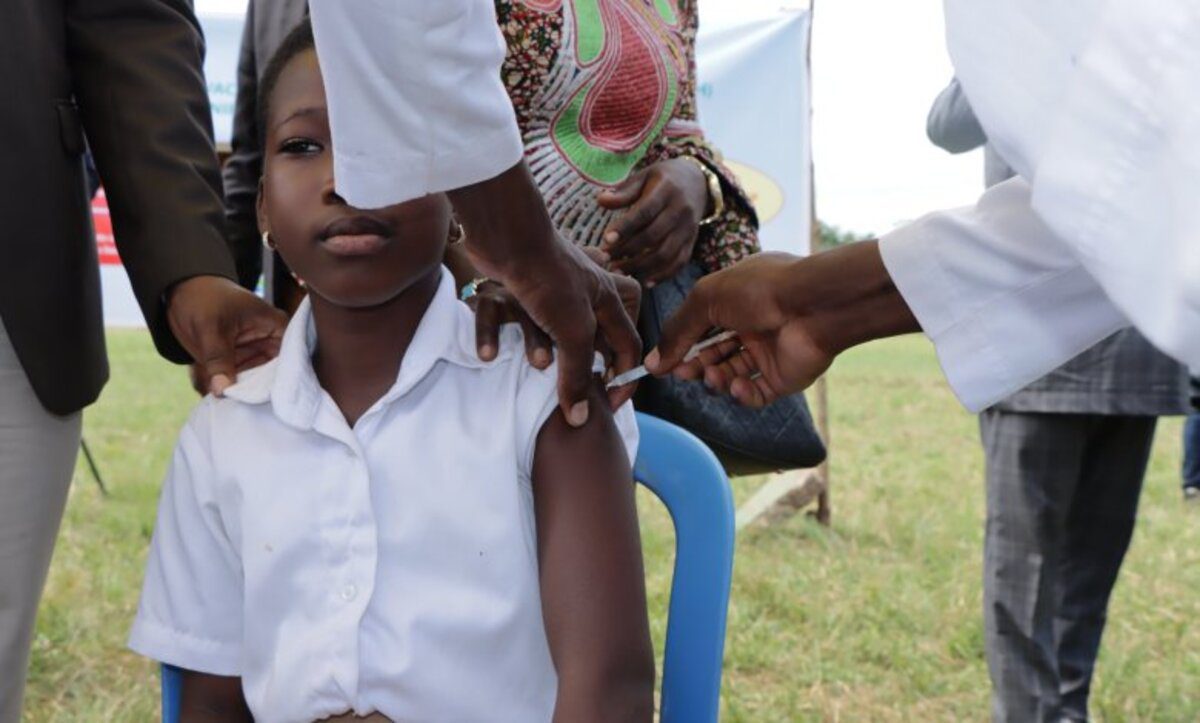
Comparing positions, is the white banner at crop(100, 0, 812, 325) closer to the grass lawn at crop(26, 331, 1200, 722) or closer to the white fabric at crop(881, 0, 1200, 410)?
the grass lawn at crop(26, 331, 1200, 722)

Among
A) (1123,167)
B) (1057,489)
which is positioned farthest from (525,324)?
(1057,489)

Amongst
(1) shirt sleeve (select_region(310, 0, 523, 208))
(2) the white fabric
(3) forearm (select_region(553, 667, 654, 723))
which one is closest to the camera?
(2) the white fabric

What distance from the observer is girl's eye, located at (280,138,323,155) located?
51.5 inches

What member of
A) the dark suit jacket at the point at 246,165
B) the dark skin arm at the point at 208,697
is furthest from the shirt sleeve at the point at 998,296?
the dark suit jacket at the point at 246,165

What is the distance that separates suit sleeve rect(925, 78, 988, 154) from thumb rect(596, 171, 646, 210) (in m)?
1.10

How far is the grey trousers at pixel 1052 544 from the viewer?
8.15 feet

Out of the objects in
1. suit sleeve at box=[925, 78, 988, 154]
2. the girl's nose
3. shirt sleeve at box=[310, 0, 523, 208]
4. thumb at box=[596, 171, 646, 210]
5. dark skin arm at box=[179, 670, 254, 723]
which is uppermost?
shirt sleeve at box=[310, 0, 523, 208]

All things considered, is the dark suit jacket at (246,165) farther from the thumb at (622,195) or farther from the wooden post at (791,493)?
the wooden post at (791,493)

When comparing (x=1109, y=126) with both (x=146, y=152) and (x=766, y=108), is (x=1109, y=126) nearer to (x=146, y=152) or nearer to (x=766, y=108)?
(x=146, y=152)

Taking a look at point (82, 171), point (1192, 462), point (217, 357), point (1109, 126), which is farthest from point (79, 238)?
point (1192, 462)

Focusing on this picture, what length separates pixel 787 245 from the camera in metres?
5.14

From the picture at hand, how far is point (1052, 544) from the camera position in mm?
2494

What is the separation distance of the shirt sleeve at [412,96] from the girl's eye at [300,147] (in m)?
0.38

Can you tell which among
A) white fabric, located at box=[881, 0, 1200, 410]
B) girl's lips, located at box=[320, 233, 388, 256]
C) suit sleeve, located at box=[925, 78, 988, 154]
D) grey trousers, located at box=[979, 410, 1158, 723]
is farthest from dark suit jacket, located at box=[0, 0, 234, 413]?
grey trousers, located at box=[979, 410, 1158, 723]
